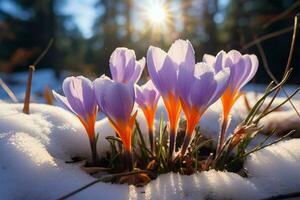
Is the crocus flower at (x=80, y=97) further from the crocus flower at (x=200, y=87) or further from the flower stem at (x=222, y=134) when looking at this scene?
the flower stem at (x=222, y=134)

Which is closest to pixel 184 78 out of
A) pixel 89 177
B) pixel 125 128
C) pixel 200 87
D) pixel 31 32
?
pixel 200 87

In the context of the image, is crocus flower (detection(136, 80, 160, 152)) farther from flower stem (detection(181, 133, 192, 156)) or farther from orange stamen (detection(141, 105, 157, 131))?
flower stem (detection(181, 133, 192, 156))

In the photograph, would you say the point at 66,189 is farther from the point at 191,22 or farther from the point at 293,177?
the point at 191,22

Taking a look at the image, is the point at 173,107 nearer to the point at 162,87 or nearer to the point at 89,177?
the point at 162,87

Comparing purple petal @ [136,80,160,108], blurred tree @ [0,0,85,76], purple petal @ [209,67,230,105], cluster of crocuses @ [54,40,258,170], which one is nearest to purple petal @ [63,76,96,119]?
cluster of crocuses @ [54,40,258,170]

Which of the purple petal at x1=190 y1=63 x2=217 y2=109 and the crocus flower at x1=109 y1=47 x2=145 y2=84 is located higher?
the crocus flower at x1=109 y1=47 x2=145 y2=84

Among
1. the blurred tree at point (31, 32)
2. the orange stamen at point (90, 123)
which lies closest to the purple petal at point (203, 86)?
the orange stamen at point (90, 123)

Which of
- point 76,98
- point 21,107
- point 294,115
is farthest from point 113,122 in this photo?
point 294,115
